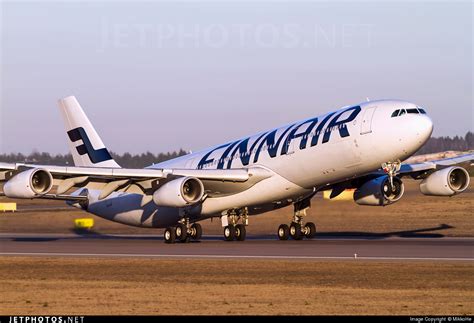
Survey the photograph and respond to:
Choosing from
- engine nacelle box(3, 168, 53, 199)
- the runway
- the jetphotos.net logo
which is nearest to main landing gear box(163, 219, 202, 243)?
the runway

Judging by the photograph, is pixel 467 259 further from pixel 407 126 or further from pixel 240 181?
pixel 240 181

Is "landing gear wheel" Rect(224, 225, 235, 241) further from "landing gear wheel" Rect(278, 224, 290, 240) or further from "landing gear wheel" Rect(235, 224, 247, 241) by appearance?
"landing gear wheel" Rect(278, 224, 290, 240)

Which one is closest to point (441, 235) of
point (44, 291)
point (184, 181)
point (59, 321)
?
point (184, 181)

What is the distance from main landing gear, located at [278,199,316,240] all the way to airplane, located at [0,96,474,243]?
5cm

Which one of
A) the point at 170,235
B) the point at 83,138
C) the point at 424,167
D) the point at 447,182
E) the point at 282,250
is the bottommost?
the point at 282,250

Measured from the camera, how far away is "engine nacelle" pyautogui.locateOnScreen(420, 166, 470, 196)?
44.0m

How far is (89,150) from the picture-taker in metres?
52.8

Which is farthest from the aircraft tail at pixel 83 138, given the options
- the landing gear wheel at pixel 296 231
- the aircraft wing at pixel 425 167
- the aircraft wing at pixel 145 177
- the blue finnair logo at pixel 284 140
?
the aircraft wing at pixel 425 167

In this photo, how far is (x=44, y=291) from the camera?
22641mm

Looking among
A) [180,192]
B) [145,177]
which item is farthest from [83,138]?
[180,192]

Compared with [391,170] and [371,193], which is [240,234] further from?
[391,170]

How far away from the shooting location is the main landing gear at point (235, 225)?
44.7 m

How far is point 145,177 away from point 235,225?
17.4 ft

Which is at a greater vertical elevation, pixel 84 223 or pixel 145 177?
pixel 145 177
